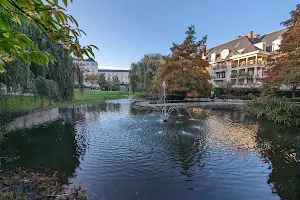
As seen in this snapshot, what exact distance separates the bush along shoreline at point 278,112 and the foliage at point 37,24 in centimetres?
1368

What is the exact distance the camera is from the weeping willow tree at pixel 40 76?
8.20 m

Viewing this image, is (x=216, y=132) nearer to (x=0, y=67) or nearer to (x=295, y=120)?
(x=295, y=120)

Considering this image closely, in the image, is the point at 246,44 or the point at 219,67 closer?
the point at 246,44

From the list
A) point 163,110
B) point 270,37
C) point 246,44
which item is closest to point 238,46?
point 246,44

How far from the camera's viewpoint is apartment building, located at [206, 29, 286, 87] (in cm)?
3459

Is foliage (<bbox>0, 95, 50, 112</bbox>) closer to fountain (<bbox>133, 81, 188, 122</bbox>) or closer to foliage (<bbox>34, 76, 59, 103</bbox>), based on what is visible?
foliage (<bbox>34, 76, 59, 103</bbox>)

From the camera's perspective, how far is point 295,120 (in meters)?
11.3

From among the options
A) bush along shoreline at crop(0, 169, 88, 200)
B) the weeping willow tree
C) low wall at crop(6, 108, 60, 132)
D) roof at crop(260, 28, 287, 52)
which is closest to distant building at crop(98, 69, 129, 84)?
roof at crop(260, 28, 287, 52)

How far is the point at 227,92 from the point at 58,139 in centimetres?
3296

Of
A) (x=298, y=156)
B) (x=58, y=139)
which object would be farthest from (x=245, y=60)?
(x=58, y=139)

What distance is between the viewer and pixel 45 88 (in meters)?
9.94

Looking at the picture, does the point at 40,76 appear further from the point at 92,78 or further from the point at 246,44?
the point at 92,78

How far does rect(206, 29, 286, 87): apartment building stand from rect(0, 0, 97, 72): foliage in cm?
3442

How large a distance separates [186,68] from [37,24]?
85.1 feet
